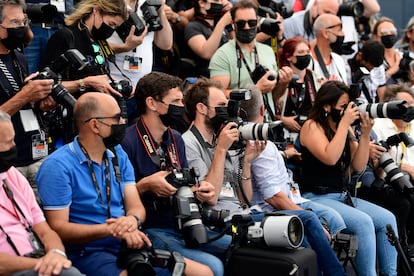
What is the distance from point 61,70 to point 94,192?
910 millimetres

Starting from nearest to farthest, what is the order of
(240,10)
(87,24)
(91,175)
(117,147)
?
(91,175), (117,147), (87,24), (240,10)

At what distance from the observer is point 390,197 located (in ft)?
23.7

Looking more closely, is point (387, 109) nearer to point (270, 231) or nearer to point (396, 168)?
point (396, 168)

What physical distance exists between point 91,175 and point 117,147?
0.39m

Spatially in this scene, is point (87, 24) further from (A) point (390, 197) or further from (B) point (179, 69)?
(A) point (390, 197)

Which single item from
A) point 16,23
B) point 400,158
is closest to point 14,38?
point 16,23

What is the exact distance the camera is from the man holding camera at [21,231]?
4.12m

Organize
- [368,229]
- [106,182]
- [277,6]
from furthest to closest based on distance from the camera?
[277,6], [368,229], [106,182]

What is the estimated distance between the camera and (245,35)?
7.02 metres

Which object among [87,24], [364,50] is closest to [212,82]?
[87,24]

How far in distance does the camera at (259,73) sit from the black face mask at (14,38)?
2.38 meters

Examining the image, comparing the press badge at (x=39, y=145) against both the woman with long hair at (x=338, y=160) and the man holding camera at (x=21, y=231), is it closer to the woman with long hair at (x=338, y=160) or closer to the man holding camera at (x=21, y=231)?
the man holding camera at (x=21, y=231)

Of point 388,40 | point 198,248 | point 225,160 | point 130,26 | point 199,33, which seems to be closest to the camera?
point 198,248

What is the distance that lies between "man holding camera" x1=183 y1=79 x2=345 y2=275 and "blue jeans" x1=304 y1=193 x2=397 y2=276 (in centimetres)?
28
